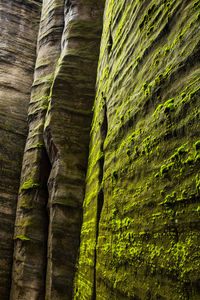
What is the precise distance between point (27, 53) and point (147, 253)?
9555mm

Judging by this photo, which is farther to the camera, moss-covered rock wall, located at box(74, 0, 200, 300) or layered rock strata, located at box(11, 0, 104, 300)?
layered rock strata, located at box(11, 0, 104, 300)

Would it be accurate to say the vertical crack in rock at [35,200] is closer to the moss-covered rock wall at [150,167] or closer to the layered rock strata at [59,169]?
the layered rock strata at [59,169]

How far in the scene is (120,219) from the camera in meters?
3.01

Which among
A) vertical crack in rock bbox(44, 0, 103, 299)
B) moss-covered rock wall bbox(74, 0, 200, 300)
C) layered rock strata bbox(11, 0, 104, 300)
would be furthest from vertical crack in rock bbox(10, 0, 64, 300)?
moss-covered rock wall bbox(74, 0, 200, 300)

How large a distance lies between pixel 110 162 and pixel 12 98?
245 inches

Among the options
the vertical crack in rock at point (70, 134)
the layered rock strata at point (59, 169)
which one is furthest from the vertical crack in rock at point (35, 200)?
the vertical crack in rock at point (70, 134)

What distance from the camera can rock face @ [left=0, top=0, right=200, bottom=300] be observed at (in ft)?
6.82

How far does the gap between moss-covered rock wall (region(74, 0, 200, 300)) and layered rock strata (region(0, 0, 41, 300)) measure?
3.66 metres

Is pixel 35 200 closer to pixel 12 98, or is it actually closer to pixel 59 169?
pixel 59 169

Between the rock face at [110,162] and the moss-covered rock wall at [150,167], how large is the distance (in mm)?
13

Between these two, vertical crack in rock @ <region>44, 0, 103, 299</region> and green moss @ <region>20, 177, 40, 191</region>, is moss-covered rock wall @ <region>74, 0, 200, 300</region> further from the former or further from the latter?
green moss @ <region>20, 177, 40, 191</region>

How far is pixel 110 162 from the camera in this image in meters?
3.65

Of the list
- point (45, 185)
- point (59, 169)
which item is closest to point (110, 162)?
point (59, 169)

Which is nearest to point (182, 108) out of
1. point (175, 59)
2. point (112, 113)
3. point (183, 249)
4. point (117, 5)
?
point (175, 59)
